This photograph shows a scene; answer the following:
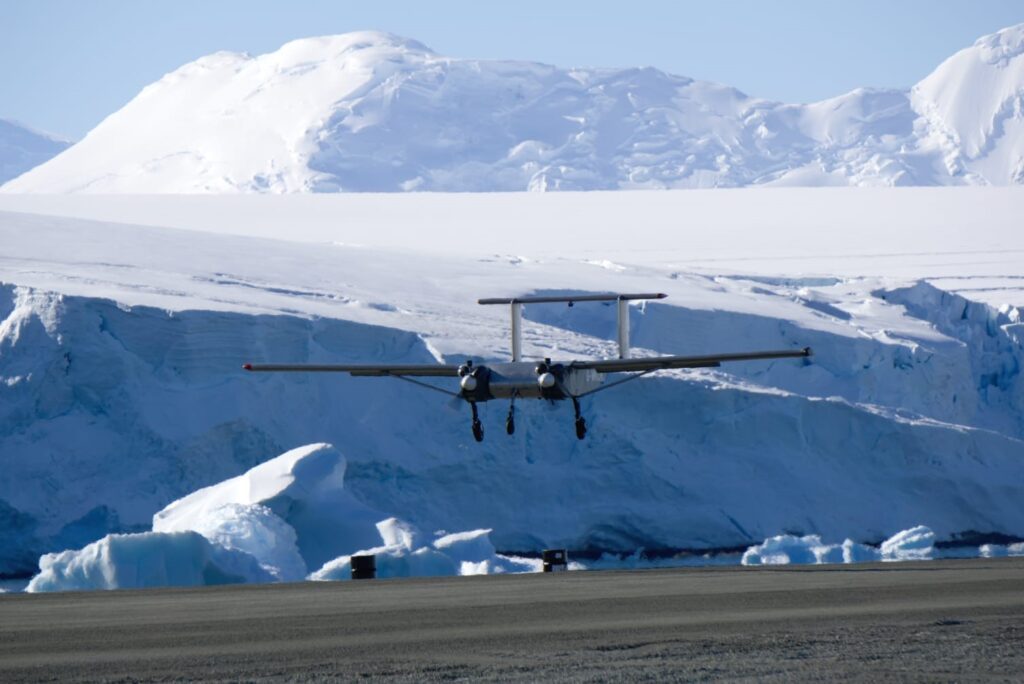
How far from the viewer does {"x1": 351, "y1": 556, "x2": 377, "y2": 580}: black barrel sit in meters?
28.8

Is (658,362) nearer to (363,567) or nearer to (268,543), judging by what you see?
(363,567)

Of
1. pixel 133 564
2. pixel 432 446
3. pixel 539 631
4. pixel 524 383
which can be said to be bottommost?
pixel 133 564

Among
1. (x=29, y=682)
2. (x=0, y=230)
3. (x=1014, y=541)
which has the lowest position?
(x=1014, y=541)

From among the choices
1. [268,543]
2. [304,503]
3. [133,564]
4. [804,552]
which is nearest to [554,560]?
[268,543]

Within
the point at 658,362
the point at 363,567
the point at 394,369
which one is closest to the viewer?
the point at 363,567

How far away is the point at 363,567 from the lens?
2892 cm

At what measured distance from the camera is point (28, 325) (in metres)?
40.2

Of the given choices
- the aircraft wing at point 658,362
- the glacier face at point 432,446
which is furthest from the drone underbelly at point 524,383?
the glacier face at point 432,446

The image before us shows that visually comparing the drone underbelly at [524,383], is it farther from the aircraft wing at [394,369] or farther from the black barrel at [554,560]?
the black barrel at [554,560]

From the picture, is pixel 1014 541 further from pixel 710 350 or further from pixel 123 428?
pixel 123 428

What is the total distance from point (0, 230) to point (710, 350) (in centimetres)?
2399

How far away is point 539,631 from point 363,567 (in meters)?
12.8

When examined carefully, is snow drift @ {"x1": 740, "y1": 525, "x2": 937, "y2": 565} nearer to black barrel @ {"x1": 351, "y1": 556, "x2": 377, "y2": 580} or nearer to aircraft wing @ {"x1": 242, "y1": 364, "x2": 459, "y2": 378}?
aircraft wing @ {"x1": 242, "y1": 364, "x2": 459, "y2": 378}

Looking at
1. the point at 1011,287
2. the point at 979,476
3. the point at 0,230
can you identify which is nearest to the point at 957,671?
the point at 979,476
